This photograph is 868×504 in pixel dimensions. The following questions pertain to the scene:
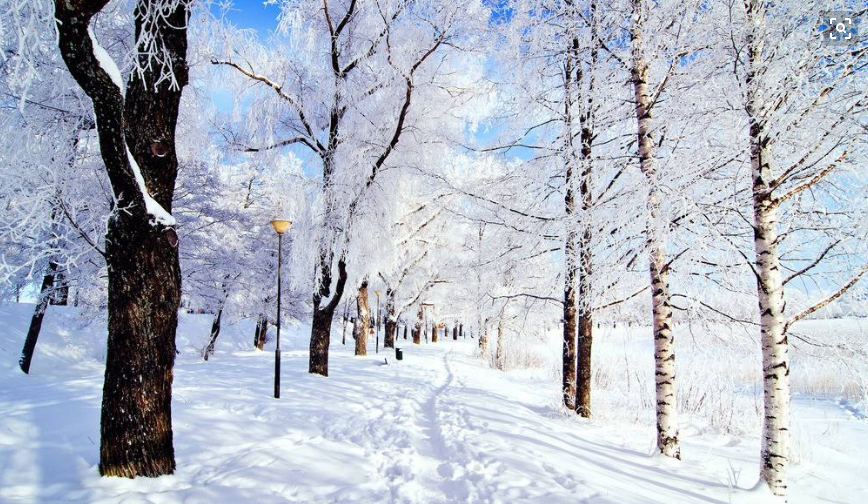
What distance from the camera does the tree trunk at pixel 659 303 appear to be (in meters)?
4.90

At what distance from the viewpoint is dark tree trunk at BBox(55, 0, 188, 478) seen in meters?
3.40

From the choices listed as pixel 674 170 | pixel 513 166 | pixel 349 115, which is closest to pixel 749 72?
pixel 674 170

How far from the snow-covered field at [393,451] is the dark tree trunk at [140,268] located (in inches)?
12.6

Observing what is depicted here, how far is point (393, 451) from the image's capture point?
4910mm

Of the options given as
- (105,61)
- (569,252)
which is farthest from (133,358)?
(569,252)

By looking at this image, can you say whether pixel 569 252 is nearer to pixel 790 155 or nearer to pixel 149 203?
pixel 790 155

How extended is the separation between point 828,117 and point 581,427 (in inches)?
202

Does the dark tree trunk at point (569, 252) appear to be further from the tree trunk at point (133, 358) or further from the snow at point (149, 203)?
the tree trunk at point (133, 358)

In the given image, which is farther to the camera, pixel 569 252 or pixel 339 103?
pixel 339 103

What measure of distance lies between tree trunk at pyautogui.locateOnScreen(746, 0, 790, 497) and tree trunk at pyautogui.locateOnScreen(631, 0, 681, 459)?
38.8 inches

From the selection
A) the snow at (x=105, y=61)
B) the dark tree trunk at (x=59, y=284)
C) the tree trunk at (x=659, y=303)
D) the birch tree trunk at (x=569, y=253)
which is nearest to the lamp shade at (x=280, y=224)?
the snow at (x=105, y=61)

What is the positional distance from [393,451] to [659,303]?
390cm

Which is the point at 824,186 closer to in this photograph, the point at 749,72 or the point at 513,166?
the point at 749,72

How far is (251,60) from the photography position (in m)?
7.91
